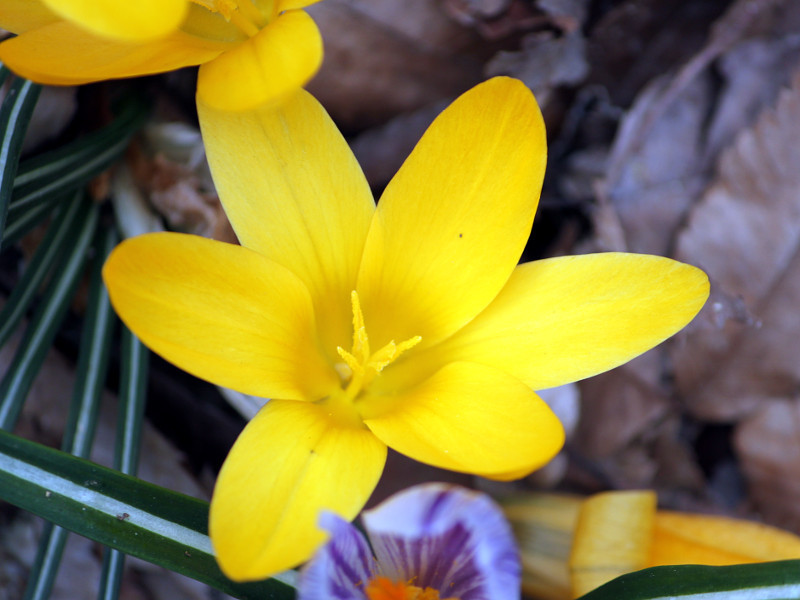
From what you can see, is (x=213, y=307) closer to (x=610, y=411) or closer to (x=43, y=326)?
(x=43, y=326)

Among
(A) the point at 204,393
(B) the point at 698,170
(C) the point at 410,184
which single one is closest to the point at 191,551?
(C) the point at 410,184

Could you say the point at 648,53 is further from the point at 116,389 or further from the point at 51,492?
the point at 51,492

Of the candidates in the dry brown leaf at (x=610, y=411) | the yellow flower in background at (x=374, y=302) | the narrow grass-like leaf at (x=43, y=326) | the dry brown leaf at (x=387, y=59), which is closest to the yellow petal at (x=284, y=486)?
the yellow flower in background at (x=374, y=302)

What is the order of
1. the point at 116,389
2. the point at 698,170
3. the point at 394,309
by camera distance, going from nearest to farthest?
the point at 394,309 < the point at 116,389 < the point at 698,170

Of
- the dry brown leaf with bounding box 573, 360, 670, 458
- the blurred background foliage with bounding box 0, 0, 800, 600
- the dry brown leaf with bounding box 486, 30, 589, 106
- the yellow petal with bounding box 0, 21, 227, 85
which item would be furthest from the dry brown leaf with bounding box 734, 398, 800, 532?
the yellow petal with bounding box 0, 21, 227, 85

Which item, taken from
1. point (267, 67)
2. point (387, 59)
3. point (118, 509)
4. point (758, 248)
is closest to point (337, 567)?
point (118, 509)

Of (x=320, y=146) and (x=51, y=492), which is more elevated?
(x=320, y=146)
